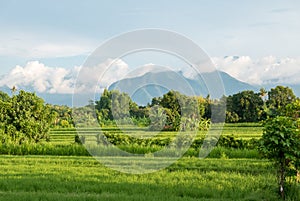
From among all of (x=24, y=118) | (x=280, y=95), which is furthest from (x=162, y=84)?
(x=280, y=95)

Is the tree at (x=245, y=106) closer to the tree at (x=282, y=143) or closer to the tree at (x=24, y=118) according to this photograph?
the tree at (x=24, y=118)

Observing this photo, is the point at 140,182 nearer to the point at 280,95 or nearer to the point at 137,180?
the point at 137,180

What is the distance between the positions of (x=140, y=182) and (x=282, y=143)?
2.95 metres

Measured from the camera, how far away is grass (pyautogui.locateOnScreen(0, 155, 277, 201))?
25.1ft

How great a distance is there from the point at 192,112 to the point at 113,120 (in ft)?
6.64

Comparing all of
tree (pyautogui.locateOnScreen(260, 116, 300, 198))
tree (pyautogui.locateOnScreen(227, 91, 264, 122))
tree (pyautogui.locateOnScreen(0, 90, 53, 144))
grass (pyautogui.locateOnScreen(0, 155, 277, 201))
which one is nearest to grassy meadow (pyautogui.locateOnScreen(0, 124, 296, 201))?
grass (pyautogui.locateOnScreen(0, 155, 277, 201))

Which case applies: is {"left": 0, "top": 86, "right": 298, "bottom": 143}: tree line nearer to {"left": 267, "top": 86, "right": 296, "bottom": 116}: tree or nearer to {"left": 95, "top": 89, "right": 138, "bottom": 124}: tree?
{"left": 95, "top": 89, "right": 138, "bottom": 124}: tree

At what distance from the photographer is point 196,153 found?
1337 cm

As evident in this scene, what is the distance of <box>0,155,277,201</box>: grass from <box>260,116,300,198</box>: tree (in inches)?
24.2

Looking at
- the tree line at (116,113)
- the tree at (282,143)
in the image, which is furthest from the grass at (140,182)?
the tree line at (116,113)

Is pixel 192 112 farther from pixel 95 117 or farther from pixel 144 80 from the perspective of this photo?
pixel 95 117

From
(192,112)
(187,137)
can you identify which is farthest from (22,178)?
(187,137)

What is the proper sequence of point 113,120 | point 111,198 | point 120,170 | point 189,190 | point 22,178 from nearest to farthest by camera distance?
point 111,198
point 189,190
point 22,178
point 120,170
point 113,120

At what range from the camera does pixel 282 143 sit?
7.53m
